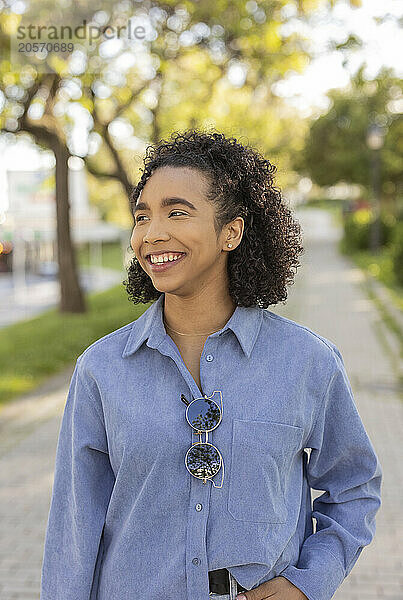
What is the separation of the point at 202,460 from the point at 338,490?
45cm

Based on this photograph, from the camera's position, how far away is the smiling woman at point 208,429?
178 cm

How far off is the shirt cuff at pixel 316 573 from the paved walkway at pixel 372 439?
93.9 inches

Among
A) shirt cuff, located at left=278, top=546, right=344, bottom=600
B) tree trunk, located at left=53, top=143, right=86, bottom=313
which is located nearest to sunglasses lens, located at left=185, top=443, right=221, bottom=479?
shirt cuff, located at left=278, top=546, right=344, bottom=600

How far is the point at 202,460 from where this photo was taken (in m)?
1.75

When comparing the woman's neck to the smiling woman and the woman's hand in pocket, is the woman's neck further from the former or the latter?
the woman's hand in pocket

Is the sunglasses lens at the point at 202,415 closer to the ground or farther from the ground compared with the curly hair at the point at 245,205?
closer to the ground

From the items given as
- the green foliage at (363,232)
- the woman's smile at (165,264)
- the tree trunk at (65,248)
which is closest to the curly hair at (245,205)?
the woman's smile at (165,264)

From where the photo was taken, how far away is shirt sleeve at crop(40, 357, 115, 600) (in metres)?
1.88

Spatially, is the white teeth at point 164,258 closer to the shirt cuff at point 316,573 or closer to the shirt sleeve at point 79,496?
the shirt sleeve at point 79,496

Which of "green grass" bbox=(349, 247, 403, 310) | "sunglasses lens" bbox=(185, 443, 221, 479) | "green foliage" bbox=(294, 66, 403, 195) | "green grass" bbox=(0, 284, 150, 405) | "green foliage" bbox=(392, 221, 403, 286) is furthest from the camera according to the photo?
"green foliage" bbox=(294, 66, 403, 195)

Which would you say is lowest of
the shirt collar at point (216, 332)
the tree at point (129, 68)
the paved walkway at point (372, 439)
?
the paved walkway at point (372, 439)

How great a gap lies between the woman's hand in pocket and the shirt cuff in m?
0.01

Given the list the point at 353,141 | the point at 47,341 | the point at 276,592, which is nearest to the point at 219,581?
the point at 276,592

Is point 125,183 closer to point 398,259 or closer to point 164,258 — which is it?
point 398,259
